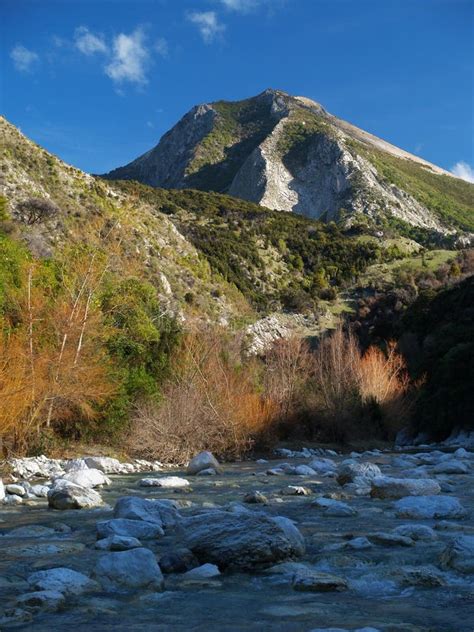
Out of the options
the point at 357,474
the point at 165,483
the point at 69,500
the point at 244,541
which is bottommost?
the point at 165,483

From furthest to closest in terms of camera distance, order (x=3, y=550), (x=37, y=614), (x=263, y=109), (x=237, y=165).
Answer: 1. (x=263, y=109)
2. (x=237, y=165)
3. (x=3, y=550)
4. (x=37, y=614)

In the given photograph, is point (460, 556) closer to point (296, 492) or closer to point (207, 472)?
point (296, 492)

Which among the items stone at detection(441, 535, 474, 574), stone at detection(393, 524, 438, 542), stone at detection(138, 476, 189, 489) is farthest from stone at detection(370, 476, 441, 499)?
stone at detection(441, 535, 474, 574)

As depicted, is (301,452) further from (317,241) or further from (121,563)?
(317,241)

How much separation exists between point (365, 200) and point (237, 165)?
38.8 meters

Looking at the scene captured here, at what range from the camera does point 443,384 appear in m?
27.3

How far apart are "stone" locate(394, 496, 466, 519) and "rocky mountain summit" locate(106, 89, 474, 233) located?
88.8m

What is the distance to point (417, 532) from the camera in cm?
523

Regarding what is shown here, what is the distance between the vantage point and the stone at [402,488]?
25.9 ft

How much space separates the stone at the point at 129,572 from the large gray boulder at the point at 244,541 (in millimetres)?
504

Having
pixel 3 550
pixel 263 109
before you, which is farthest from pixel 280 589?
pixel 263 109

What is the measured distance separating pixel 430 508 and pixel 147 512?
2939 mm

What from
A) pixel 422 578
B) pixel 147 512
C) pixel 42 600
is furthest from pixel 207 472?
pixel 42 600

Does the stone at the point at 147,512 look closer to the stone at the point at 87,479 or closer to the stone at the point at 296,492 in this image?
the stone at the point at 296,492
